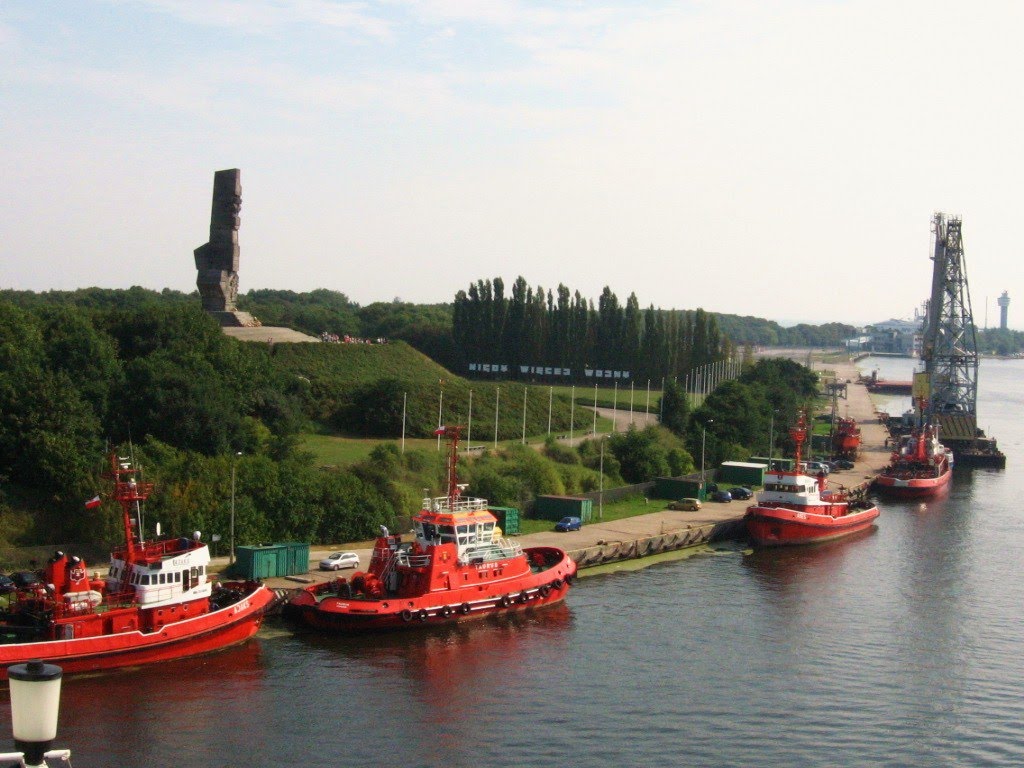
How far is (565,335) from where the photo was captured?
10500 centimetres

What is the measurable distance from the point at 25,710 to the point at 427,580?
86.3 ft

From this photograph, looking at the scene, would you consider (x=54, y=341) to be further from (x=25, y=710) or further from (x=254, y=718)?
(x=25, y=710)

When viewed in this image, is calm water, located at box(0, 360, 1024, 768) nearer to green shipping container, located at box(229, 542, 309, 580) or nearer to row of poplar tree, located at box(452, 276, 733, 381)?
green shipping container, located at box(229, 542, 309, 580)

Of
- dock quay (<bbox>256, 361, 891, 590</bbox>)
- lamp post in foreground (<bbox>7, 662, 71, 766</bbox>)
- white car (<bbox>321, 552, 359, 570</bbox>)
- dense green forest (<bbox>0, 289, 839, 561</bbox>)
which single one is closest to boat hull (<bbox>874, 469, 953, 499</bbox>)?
dock quay (<bbox>256, 361, 891, 590</bbox>)

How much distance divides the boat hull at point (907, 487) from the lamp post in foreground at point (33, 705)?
2473 inches

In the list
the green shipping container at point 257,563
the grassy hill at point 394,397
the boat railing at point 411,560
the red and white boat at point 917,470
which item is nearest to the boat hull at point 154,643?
the green shipping container at point 257,563

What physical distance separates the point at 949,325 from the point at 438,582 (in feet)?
217

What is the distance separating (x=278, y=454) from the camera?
1933 inches

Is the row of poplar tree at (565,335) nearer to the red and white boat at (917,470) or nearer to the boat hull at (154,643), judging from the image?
the red and white boat at (917,470)

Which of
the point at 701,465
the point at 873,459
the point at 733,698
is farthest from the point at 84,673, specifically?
the point at 873,459

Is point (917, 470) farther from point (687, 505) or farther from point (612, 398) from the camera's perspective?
point (612, 398)

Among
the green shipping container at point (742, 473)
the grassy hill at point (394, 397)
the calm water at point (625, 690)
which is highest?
the grassy hill at point (394, 397)

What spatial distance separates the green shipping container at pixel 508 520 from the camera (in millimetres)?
45375

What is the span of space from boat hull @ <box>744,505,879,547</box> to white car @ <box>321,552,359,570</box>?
18.5 metres
